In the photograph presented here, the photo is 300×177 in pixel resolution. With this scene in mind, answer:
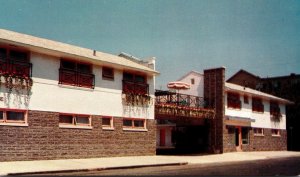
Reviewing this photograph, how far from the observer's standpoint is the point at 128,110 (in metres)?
25.1

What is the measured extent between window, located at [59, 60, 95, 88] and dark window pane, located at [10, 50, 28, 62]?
227 cm

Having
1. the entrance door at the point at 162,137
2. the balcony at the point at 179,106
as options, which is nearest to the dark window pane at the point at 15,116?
the balcony at the point at 179,106

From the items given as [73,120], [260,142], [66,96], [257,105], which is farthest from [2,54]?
[260,142]

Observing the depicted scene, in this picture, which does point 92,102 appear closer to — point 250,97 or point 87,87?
point 87,87

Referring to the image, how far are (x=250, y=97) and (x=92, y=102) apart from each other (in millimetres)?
20565

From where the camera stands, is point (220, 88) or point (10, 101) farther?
point (220, 88)

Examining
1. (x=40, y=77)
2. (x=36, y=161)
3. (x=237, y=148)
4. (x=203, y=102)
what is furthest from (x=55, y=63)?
(x=237, y=148)

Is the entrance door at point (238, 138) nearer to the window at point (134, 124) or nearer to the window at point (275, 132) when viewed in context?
the window at point (275, 132)

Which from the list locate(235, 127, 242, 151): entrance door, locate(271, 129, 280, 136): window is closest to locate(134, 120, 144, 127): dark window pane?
locate(235, 127, 242, 151): entrance door

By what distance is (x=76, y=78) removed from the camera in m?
22.1

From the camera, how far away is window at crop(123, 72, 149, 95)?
25.3 m

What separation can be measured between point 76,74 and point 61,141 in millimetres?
3937

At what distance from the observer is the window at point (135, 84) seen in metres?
25.3

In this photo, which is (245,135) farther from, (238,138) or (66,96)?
(66,96)
